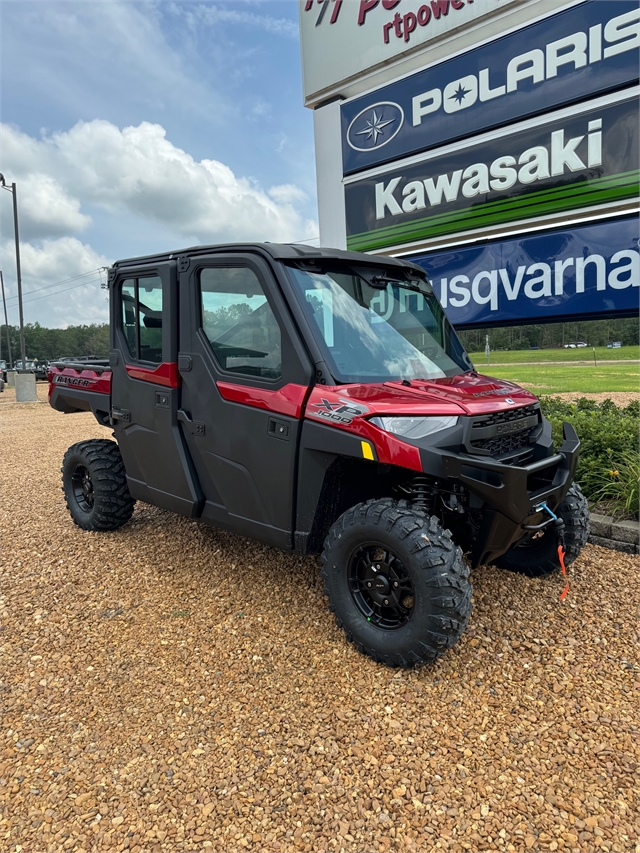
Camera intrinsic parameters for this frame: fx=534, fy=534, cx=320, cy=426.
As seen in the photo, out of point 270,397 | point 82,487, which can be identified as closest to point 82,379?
point 82,487

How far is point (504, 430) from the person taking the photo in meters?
2.80

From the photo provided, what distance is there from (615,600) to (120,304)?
3961 millimetres

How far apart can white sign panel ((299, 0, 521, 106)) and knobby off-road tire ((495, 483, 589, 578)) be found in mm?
5477

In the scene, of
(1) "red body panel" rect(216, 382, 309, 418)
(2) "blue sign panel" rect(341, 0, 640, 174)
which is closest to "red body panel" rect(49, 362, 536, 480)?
(1) "red body panel" rect(216, 382, 309, 418)

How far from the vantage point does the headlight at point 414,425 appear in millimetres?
2592

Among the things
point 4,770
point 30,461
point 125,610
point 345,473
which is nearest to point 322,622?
point 345,473

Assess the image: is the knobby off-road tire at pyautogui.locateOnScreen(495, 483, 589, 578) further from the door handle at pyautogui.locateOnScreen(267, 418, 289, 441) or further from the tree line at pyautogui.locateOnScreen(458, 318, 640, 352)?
the tree line at pyautogui.locateOnScreen(458, 318, 640, 352)

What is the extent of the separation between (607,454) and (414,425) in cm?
293

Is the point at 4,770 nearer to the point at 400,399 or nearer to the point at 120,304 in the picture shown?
the point at 400,399

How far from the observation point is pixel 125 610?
340cm

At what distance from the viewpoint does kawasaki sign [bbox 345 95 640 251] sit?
17.0 feet

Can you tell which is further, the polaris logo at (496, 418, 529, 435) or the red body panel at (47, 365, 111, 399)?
the red body panel at (47, 365, 111, 399)

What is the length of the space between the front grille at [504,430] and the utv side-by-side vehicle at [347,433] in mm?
12

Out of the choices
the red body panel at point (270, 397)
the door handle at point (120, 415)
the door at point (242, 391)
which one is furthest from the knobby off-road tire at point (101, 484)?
the red body panel at point (270, 397)
